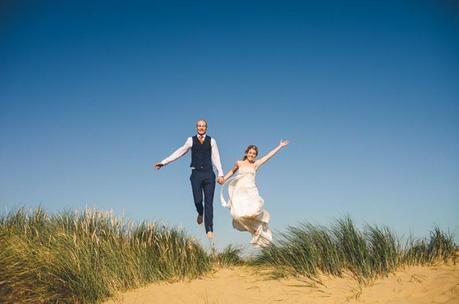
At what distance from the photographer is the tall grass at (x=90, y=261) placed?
7660mm

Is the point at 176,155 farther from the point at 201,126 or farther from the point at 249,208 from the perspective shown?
the point at 249,208

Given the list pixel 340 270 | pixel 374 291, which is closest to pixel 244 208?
pixel 340 270

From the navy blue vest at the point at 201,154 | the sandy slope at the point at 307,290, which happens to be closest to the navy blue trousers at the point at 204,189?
the navy blue vest at the point at 201,154

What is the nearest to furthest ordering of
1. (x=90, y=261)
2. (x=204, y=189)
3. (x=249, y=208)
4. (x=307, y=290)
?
1. (x=307, y=290)
2. (x=90, y=261)
3. (x=249, y=208)
4. (x=204, y=189)

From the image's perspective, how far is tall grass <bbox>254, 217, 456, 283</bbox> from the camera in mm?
7734

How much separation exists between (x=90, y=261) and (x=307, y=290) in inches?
157

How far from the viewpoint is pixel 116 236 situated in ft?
30.2

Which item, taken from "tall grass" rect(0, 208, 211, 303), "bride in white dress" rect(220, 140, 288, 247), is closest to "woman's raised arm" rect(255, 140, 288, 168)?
"bride in white dress" rect(220, 140, 288, 247)

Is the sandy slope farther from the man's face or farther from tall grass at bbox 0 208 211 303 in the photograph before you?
the man's face

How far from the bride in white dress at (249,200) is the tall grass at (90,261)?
1228 millimetres

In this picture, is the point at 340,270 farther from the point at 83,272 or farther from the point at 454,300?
the point at 83,272

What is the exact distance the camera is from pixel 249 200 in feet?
31.6

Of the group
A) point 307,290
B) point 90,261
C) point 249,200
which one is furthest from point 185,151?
point 307,290

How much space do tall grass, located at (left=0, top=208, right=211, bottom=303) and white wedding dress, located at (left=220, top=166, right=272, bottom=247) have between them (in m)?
1.21
